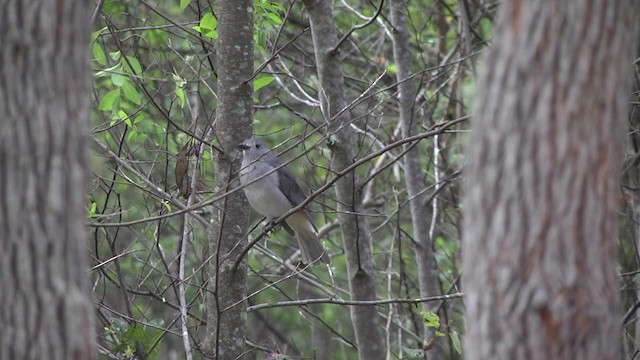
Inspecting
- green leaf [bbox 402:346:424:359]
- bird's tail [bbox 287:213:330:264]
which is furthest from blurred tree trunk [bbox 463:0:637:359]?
bird's tail [bbox 287:213:330:264]

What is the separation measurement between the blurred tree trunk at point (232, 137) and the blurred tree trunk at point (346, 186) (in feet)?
3.05

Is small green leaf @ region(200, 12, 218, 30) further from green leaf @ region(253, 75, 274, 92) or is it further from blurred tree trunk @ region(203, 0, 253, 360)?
green leaf @ region(253, 75, 274, 92)

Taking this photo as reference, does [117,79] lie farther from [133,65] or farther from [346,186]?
[346,186]

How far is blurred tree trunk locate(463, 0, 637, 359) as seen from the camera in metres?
2.47

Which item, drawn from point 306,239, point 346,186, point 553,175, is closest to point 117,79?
point 346,186

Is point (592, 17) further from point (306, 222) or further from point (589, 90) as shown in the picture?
point (306, 222)

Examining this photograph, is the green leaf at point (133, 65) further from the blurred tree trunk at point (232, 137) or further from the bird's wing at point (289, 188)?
the bird's wing at point (289, 188)

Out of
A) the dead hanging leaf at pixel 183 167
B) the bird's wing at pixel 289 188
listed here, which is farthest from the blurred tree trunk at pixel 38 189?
the bird's wing at pixel 289 188

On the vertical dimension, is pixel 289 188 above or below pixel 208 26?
below

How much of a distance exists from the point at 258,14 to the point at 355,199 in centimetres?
134

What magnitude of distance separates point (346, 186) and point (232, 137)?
1.32 meters

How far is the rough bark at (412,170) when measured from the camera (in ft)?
23.6

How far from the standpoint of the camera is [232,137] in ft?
16.3

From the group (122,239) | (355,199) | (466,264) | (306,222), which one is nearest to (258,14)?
(355,199)
